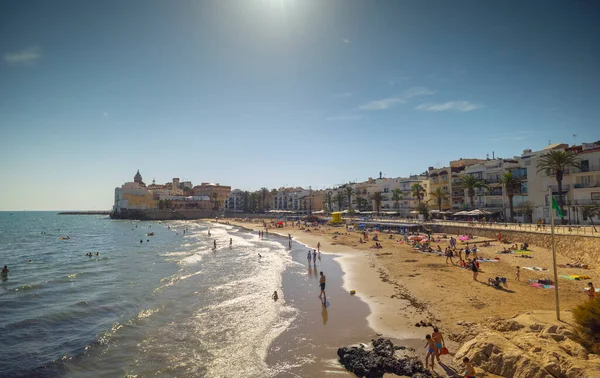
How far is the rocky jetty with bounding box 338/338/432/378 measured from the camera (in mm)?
10366

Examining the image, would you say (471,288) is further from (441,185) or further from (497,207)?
(441,185)

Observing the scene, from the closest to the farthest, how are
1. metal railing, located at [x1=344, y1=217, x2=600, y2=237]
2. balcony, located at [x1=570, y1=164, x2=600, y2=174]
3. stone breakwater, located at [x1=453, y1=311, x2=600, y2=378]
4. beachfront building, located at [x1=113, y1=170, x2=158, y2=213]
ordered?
stone breakwater, located at [x1=453, y1=311, x2=600, y2=378], metal railing, located at [x1=344, y1=217, x2=600, y2=237], balcony, located at [x1=570, y1=164, x2=600, y2=174], beachfront building, located at [x1=113, y1=170, x2=158, y2=213]

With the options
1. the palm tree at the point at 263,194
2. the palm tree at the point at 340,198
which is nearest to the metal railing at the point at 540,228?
the palm tree at the point at 340,198

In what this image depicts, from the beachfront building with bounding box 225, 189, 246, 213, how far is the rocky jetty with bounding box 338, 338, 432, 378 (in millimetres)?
135977

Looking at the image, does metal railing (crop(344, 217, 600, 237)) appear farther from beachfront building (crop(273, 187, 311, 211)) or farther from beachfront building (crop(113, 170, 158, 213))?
beachfront building (crop(113, 170, 158, 213))

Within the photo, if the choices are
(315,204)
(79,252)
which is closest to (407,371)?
(79,252)

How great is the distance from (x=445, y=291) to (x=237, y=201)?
13788 cm

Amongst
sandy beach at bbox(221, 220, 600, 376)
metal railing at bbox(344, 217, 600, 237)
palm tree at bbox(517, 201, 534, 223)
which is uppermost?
palm tree at bbox(517, 201, 534, 223)

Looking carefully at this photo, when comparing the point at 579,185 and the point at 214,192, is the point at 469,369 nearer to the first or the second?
the point at 579,185

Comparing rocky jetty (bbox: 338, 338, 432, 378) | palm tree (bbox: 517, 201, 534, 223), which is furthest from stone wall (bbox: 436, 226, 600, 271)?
rocky jetty (bbox: 338, 338, 432, 378)

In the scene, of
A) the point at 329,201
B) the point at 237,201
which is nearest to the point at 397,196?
the point at 329,201

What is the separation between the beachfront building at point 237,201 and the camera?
486ft

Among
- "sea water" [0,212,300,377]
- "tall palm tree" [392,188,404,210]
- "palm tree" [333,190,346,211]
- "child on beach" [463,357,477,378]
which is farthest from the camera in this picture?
"palm tree" [333,190,346,211]

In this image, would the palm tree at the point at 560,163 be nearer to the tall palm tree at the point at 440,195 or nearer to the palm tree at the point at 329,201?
the tall palm tree at the point at 440,195
